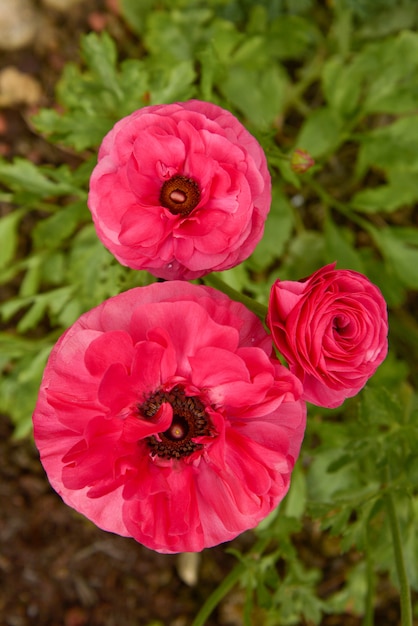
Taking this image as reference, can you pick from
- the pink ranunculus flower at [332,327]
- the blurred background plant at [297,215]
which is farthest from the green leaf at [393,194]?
the pink ranunculus flower at [332,327]

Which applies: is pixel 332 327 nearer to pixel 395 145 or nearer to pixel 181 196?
pixel 181 196

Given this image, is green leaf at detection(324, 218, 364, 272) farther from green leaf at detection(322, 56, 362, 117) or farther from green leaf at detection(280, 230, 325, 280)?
green leaf at detection(322, 56, 362, 117)

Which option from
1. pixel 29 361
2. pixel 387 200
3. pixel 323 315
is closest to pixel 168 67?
pixel 387 200

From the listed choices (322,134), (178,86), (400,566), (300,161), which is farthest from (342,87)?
(400,566)

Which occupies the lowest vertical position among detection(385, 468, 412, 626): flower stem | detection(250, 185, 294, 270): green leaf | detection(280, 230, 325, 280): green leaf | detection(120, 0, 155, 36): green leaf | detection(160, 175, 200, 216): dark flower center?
detection(280, 230, 325, 280): green leaf

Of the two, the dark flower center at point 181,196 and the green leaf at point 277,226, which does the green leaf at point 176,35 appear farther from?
the dark flower center at point 181,196

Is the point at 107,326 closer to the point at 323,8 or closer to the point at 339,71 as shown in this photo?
the point at 339,71

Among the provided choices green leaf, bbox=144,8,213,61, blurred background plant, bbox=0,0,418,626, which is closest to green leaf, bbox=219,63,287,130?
blurred background plant, bbox=0,0,418,626
